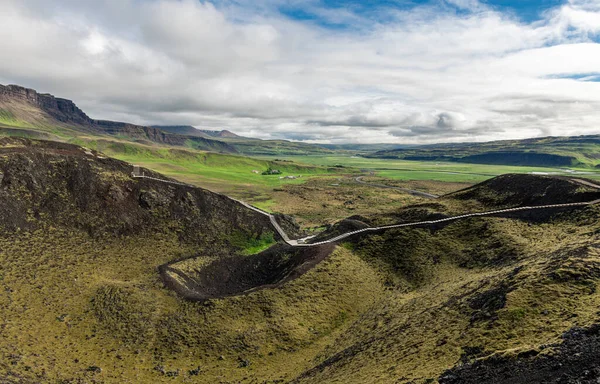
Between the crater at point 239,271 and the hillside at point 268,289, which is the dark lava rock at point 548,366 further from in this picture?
the crater at point 239,271

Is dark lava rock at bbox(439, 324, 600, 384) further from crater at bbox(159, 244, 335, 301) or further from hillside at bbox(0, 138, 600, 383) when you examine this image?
crater at bbox(159, 244, 335, 301)

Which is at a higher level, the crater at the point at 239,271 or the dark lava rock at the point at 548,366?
the dark lava rock at the point at 548,366

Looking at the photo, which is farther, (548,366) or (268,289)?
(268,289)

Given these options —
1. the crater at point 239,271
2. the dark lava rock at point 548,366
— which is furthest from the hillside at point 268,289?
the crater at point 239,271

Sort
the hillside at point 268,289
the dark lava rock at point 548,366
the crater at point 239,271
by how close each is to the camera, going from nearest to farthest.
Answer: the dark lava rock at point 548,366 < the hillside at point 268,289 < the crater at point 239,271

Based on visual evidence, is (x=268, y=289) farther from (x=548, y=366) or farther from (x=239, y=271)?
(x=548, y=366)

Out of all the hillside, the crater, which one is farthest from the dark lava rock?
the crater

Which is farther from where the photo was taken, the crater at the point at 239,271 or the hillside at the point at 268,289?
the crater at the point at 239,271

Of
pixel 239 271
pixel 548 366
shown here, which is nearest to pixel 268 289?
pixel 239 271
